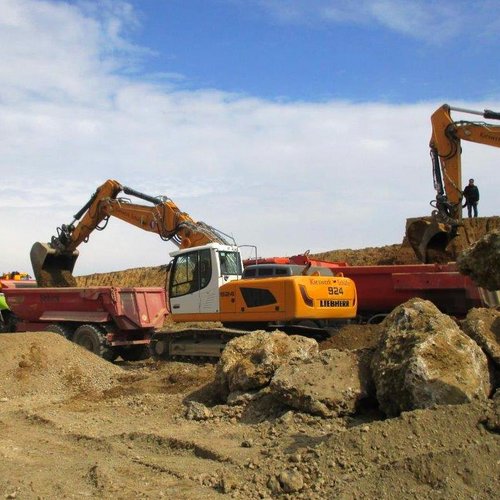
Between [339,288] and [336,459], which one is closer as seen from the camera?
[336,459]

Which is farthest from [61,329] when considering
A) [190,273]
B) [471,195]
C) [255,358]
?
[471,195]

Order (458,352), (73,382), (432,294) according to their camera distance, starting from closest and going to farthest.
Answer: (458,352) → (73,382) → (432,294)

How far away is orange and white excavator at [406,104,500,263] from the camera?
52.1 ft

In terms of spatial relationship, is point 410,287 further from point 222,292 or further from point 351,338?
point 222,292

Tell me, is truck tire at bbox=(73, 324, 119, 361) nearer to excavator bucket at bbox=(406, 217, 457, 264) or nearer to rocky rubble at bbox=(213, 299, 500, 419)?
rocky rubble at bbox=(213, 299, 500, 419)

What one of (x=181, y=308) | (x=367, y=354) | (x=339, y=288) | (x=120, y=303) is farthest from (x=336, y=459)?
(x=120, y=303)

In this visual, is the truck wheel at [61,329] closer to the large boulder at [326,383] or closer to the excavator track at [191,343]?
the excavator track at [191,343]

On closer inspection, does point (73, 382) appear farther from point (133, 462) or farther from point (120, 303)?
point (133, 462)

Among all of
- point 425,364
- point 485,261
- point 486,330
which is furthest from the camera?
point 486,330

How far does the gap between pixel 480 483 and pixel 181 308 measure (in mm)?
8927

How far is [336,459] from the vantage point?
562cm

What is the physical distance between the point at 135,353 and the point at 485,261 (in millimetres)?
10752

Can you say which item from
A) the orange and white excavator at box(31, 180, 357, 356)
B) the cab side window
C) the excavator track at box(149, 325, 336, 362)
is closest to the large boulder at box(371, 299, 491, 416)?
the orange and white excavator at box(31, 180, 357, 356)

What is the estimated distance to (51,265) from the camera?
1753cm
